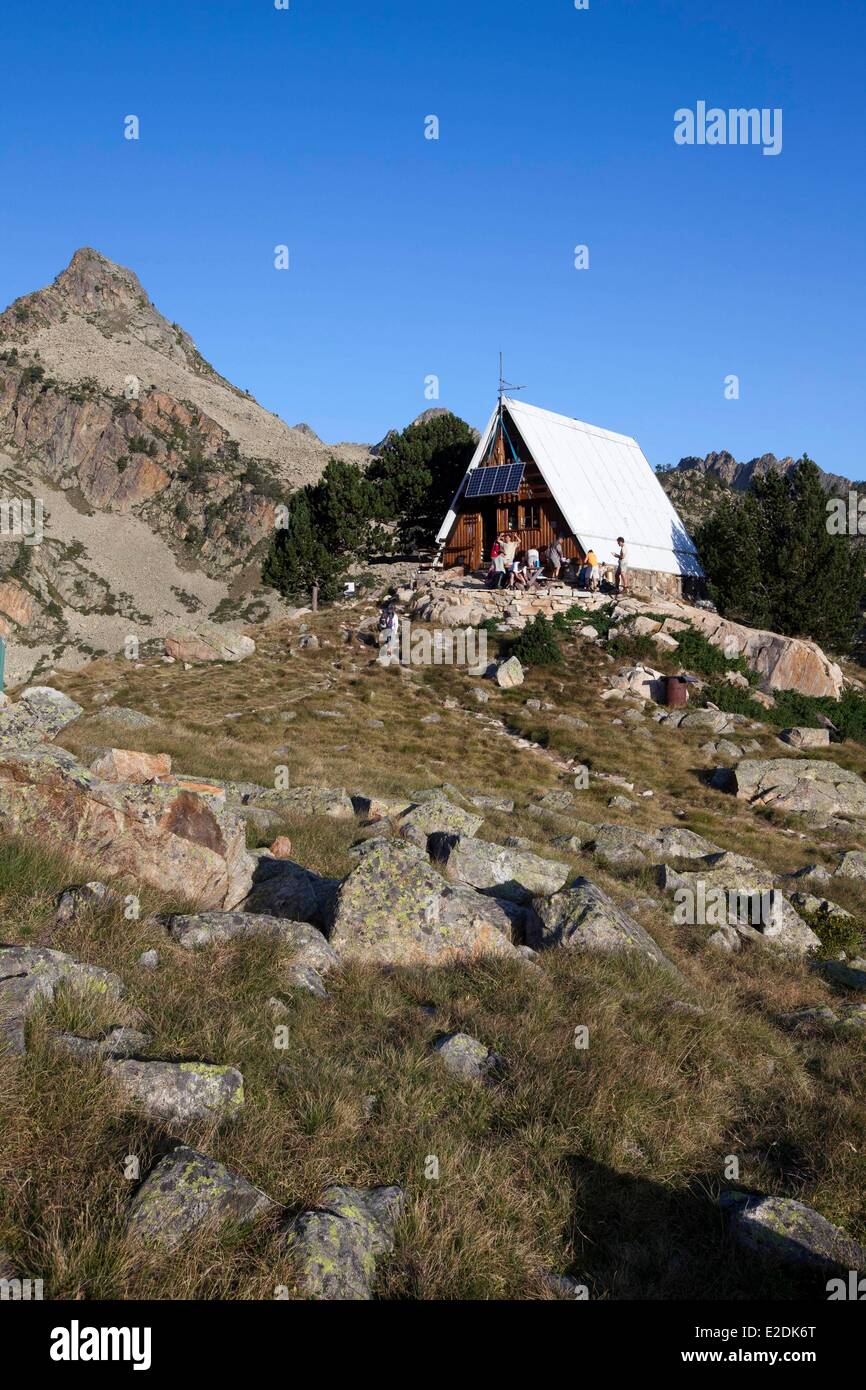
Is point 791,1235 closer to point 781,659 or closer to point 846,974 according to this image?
point 846,974

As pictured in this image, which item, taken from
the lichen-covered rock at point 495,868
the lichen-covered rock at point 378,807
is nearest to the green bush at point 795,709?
the lichen-covered rock at point 378,807

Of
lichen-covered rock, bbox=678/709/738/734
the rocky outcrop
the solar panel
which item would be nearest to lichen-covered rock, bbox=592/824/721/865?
lichen-covered rock, bbox=678/709/738/734

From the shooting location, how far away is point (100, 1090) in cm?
459

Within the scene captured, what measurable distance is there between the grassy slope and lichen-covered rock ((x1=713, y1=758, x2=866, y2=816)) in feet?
44.9

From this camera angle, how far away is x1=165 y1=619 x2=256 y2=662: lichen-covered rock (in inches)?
1241

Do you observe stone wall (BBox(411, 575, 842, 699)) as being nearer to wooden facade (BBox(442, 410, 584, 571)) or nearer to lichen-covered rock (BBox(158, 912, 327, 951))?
wooden facade (BBox(442, 410, 584, 571))

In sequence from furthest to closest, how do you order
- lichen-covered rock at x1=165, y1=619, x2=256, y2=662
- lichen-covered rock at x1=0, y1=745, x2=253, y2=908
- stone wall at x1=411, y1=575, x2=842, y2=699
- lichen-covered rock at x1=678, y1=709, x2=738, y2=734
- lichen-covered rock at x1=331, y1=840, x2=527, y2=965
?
stone wall at x1=411, y1=575, x2=842, y2=699 < lichen-covered rock at x1=165, y1=619, x2=256, y2=662 < lichen-covered rock at x1=678, y1=709, x2=738, y2=734 < lichen-covered rock at x1=0, y1=745, x2=253, y2=908 < lichen-covered rock at x1=331, y1=840, x2=527, y2=965

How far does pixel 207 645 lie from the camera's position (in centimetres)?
3184

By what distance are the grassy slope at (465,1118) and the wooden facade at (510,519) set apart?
31977 mm

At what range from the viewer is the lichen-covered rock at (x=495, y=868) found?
33.6 feet

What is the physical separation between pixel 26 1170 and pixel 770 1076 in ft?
19.1

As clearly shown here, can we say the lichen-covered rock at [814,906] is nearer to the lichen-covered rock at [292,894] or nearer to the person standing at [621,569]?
the lichen-covered rock at [292,894]
